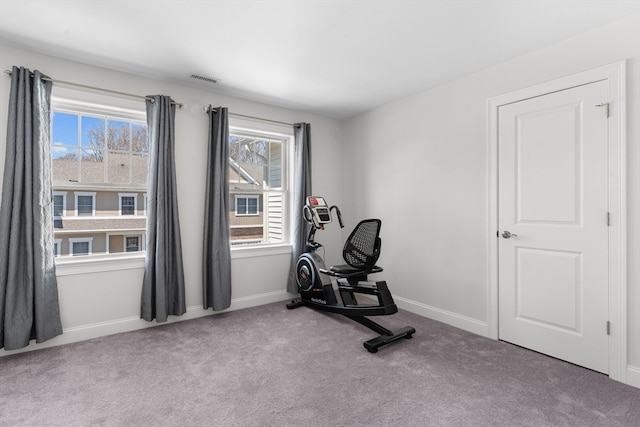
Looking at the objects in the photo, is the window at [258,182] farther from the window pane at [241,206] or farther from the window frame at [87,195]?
the window frame at [87,195]

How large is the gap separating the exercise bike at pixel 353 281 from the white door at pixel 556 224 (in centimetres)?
102

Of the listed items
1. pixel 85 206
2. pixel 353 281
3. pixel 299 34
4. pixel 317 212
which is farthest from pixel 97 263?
pixel 299 34

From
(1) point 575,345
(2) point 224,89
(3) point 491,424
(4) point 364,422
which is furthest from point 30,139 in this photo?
(1) point 575,345

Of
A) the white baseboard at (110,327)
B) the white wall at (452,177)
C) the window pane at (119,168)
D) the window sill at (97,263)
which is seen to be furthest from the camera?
the window pane at (119,168)

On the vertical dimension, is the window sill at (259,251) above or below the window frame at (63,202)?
below

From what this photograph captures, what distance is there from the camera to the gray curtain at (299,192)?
13.5 ft

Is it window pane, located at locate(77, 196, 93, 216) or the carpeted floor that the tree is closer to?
window pane, located at locate(77, 196, 93, 216)

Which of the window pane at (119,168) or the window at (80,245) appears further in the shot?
the window pane at (119,168)

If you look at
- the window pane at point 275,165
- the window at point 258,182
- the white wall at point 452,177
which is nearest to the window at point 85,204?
the window at point 258,182

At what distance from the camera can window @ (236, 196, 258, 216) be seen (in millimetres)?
3980

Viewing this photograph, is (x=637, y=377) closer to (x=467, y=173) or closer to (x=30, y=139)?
(x=467, y=173)

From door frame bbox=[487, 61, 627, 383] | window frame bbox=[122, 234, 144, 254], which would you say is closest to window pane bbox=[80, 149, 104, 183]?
window frame bbox=[122, 234, 144, 254]

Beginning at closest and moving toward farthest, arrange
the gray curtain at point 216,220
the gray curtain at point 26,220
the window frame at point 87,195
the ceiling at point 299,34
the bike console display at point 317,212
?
the ceiling at point 299,34
the gray curtain at point 26,220
the window frame at point 87,195
the gray curtain at point 216,220
the bike console display at point 317,212

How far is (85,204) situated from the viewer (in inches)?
119
